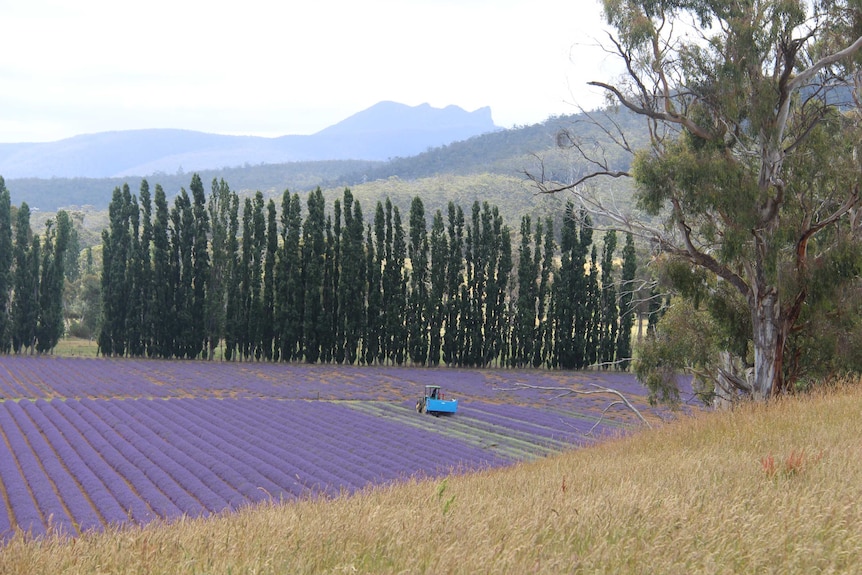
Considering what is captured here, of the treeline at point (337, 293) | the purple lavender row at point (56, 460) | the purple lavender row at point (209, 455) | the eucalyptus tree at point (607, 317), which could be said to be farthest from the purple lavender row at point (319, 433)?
the eucalyptus tree at point (607, 317)

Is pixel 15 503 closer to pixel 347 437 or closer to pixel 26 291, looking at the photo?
pixel 347 437

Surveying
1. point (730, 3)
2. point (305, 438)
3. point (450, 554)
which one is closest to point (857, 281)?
point (730, 3)

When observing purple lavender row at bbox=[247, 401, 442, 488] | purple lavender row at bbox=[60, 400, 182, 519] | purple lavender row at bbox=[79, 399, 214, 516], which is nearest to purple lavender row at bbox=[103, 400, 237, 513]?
purple lavender row at bbox=[79, 399, 214, 516]

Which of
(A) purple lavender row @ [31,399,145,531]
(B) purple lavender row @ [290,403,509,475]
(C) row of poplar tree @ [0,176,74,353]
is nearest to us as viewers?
(A) purple lavender row @ [31,399,145,531]

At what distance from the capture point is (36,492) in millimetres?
14977

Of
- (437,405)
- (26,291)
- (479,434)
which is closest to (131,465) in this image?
(479,434)

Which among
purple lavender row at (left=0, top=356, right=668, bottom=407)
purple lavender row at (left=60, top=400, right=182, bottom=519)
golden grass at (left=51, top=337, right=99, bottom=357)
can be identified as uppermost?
purple lavender row at (left=60, top=400, right=182, bottom=519)

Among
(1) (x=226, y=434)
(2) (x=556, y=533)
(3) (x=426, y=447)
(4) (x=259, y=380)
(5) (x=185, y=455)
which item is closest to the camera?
(2) (x=556, y=533)

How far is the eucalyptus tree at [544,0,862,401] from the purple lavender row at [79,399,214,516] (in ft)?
33.2

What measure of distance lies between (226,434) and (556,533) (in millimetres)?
18542

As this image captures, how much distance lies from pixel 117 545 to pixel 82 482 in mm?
11586

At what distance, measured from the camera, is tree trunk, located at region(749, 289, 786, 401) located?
57.5 ft

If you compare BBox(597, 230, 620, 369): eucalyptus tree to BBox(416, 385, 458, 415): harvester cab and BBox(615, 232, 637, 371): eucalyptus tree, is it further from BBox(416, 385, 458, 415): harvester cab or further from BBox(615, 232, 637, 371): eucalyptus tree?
BBox(416, 385, 458, 415): harvester cab

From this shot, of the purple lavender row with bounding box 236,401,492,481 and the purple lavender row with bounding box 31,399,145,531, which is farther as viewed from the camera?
the purple lavender row with bounding box 236,401,492,481
